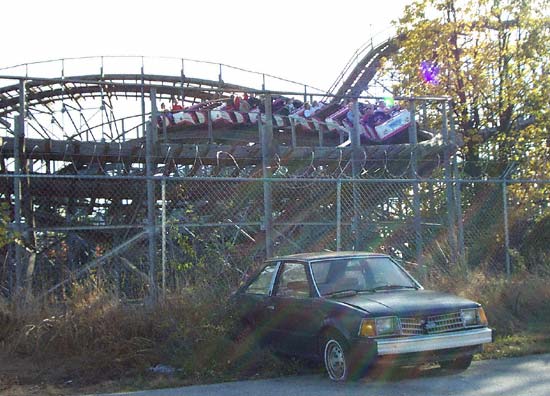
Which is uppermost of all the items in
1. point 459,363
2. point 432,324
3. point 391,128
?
point 391,128

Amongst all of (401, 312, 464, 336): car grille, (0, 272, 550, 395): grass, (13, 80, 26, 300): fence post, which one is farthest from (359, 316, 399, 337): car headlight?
(13, 80, 26, 300): fence post

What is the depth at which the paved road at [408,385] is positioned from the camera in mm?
6379

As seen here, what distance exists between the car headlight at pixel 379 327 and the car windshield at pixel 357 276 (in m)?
0.89

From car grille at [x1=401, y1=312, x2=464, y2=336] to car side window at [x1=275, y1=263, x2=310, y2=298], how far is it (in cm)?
126

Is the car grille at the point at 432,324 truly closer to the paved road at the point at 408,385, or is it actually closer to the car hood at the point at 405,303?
the car hood at the point at 405,303

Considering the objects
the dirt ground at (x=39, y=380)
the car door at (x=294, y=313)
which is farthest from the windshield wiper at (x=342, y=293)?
the dirt ground at (x=39, y=380)

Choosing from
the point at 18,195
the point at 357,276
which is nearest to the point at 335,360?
the point at 357,276

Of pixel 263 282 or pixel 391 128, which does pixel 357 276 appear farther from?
pixel 391 128

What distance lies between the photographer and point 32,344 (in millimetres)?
7590

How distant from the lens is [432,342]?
6.49 meters

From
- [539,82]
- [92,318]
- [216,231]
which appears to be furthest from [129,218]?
[539,82]

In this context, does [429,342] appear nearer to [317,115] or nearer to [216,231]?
[216,231]

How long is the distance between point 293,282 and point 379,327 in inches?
58.2

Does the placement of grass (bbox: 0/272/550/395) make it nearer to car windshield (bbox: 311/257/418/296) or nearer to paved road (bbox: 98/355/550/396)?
paved road (bbox: 98/355/550/396)
